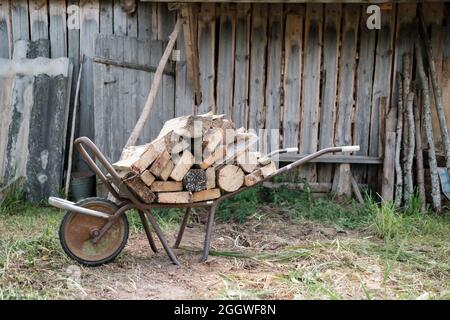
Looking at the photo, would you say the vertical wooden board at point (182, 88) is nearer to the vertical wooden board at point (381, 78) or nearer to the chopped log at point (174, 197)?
the vertical wooden board at point (381, 78)

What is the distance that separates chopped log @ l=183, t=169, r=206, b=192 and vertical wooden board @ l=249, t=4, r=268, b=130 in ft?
8.23

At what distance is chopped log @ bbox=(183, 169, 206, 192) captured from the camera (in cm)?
430

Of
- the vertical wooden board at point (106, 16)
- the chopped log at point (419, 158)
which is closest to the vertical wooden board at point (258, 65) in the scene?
the vertical wooden board at point (106, 16)

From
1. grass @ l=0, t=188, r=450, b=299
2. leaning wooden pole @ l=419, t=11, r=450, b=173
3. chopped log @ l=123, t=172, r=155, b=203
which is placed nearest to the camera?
grass @ l=0, t=188, r=450, b=299

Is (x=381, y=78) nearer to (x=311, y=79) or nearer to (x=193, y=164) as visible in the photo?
(x=311, y=79)

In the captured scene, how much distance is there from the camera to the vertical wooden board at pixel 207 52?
21.5 ft

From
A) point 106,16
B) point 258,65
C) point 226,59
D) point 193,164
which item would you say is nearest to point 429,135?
point 258,65

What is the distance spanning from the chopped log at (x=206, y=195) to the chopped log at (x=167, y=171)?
29 cm

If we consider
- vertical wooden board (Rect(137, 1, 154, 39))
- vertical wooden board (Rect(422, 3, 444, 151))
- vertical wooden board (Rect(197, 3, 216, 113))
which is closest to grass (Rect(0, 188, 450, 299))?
vertical wooden board (Rect(197, 3, 216, 113))

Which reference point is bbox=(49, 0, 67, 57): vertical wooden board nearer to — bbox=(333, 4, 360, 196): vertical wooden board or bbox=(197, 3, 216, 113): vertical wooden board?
bbox=(197, 3, 216, 113): vertical wooden board

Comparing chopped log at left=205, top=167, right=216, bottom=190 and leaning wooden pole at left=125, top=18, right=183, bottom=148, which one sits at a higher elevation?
leaning wooden pole at left=125, top=18, right=183, bottom=148
